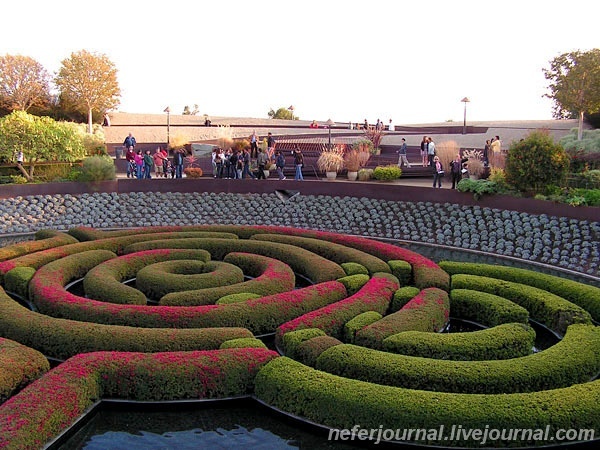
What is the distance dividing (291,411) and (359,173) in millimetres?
19019

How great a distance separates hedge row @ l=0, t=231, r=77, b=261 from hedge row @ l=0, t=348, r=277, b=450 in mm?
7842

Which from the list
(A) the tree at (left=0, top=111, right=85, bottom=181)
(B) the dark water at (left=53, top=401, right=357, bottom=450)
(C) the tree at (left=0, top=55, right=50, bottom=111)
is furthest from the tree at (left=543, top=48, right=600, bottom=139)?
(C) the tree at (left=0, top=55, right=50, bottom=111)

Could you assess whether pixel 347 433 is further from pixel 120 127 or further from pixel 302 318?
pixel 120 127

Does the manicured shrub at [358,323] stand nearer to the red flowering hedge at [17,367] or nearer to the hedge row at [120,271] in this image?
the hedge row at [120,271]

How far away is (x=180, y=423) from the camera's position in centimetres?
878

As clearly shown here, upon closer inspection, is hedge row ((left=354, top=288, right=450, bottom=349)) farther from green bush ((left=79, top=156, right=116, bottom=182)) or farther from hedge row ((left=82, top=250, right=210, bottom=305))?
green bush ((left=79, top=156, right=116, bottom=182))

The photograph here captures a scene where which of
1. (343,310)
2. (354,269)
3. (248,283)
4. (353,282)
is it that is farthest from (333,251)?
(343,310)

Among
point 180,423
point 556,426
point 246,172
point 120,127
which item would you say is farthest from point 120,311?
point 120,127

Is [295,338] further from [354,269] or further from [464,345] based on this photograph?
[354,269]

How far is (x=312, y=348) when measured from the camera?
32.1ft

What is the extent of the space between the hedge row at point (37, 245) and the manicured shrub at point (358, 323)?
9.74 m

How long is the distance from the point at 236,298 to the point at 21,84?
138ft

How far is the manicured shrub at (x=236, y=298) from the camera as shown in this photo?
12070 mm

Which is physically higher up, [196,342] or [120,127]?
[120,127]
